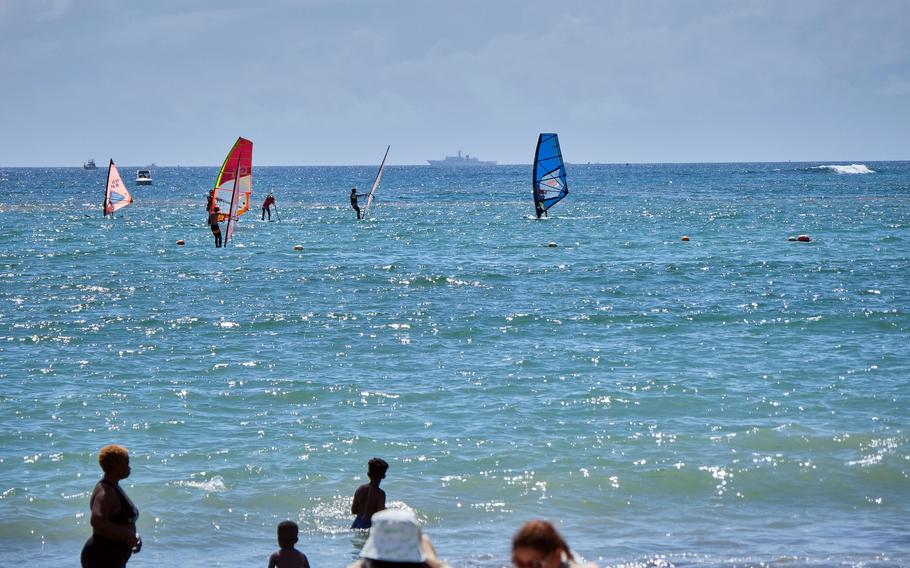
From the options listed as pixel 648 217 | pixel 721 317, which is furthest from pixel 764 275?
pixel 648 217

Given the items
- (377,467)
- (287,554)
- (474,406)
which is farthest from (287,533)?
(474,406)

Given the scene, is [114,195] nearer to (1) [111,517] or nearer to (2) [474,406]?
(2) [474,406]

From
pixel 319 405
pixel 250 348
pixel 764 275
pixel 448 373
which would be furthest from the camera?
pixel 764 275

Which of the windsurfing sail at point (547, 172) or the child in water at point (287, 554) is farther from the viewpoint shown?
the windsurfing sail at point (547, 172)

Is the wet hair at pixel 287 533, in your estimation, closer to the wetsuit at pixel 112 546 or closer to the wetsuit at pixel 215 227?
the wetsuit at pixel 112 546

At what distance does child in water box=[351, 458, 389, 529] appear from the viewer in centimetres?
972

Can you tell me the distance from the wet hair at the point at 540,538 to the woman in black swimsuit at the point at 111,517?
3.60 m

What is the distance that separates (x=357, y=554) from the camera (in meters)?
10.2

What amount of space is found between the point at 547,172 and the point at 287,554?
38.0 metres

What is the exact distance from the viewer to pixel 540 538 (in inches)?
173

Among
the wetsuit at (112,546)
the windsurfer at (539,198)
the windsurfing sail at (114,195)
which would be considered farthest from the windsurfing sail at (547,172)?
the wetsuit at (112,546)

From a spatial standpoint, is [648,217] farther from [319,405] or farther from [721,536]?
[721,536]

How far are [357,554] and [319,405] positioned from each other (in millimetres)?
5545

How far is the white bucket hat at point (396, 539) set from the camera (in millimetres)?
4824
